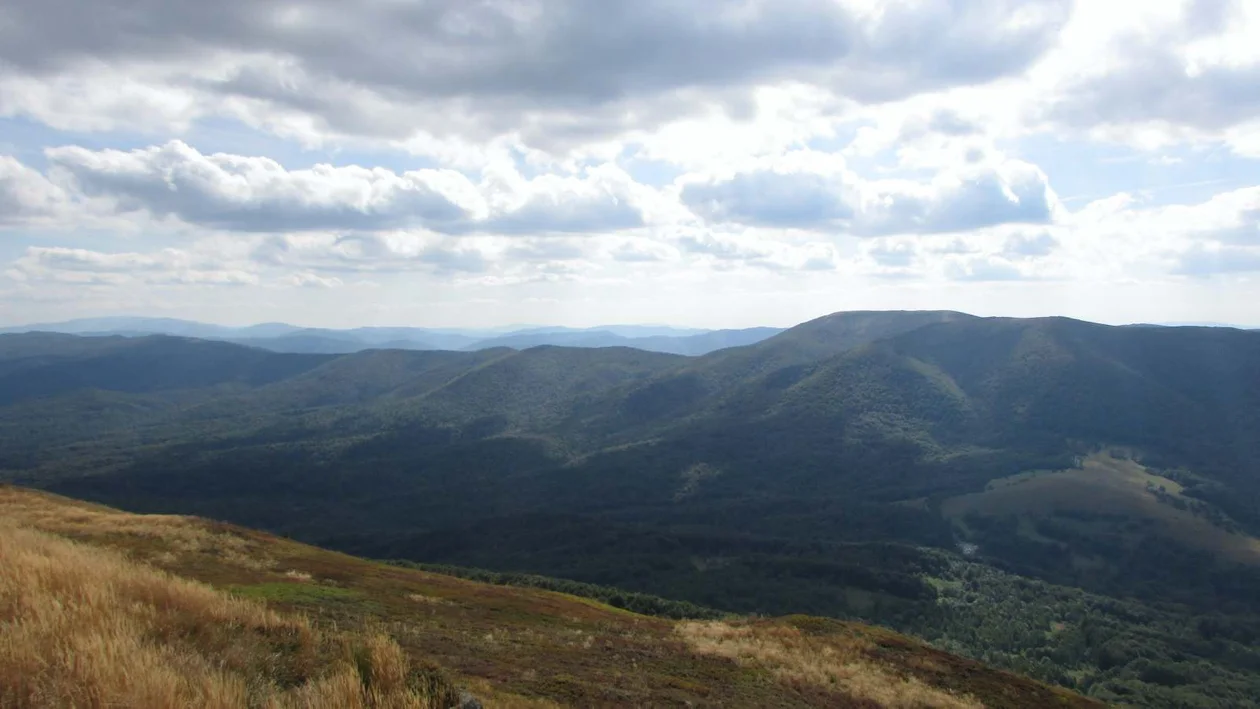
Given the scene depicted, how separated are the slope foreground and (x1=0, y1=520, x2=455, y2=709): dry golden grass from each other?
29mm

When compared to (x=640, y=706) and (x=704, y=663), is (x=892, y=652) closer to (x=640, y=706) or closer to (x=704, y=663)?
(x=704, y=663)

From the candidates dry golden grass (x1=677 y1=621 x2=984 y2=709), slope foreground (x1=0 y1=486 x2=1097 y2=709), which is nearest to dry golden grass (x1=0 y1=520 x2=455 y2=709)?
slope foreground (x1=0 y1=486 x2=1097 y2=709)

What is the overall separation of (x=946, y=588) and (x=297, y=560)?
428 ft

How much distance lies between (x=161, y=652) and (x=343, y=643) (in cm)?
310

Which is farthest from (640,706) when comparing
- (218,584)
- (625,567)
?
(625,567)

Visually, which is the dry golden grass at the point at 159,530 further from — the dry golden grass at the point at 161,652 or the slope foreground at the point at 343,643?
the dry golden grass at the point at 161,652

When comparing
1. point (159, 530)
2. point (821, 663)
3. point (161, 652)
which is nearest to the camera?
point (161, 652)

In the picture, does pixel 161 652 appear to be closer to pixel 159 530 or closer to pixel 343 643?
pixel 343 643

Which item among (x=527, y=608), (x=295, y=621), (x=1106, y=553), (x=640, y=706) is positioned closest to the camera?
(x=295, y=621)

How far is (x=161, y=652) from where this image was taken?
809 cm

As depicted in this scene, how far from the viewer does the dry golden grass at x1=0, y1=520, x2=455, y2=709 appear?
269 inches

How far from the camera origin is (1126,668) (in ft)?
305

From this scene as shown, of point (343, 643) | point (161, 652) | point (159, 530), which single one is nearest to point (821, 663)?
point (343, 643)

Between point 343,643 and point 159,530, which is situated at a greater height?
point 343,643
